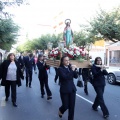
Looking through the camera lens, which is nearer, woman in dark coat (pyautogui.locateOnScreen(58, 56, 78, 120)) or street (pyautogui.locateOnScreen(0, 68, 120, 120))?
woman in dark coat (pyautogui.locateOnScreen(58, 56, 78, 120))

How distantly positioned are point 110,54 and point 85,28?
5976 mm

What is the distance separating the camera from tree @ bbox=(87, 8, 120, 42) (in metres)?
22.6

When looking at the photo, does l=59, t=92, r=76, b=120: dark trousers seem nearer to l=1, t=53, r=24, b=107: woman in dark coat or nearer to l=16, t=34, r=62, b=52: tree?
l=1, t=53, r=24, b=107: woman in dark coat

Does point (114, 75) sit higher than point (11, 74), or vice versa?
point (11, 74)

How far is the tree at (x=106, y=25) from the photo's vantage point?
22.6 metres

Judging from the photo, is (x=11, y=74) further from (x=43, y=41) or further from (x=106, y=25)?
(x=43, y=41)

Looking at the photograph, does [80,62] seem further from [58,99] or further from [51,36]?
[51,36]

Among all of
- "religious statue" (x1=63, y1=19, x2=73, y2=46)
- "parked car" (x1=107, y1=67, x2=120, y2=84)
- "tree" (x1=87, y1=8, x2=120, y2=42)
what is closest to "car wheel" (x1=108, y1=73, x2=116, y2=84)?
"parked car" (x1=107, y1=67, x2=120, y2=84)

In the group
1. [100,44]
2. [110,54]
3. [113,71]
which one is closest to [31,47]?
[100,44]

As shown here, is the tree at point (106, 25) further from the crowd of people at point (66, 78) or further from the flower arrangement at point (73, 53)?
the flower arrangement at point (73, 53)

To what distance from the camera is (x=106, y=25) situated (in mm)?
22688

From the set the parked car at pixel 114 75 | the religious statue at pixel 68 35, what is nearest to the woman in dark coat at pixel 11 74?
the religious statue at pixel 68 35

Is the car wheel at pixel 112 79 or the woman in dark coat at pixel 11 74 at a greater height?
the woman in dark coat at pixel 11 74

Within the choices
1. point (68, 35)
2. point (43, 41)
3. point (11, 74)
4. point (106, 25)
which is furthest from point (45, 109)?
point (43, 41)
